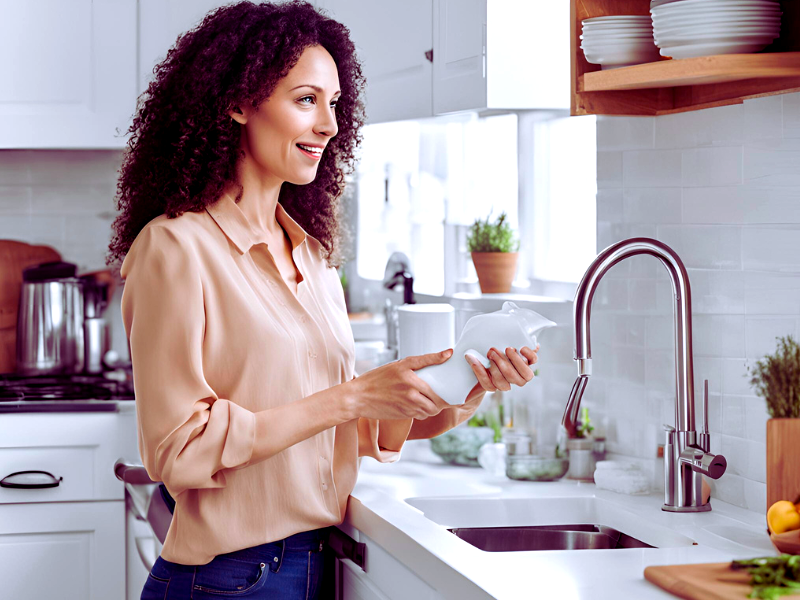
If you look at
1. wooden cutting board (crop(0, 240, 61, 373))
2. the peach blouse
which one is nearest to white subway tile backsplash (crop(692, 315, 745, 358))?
the peach blouse

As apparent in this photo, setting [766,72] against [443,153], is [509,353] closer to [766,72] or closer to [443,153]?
[766,72]

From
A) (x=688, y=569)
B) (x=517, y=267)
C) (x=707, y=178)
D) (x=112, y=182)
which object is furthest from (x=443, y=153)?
(x=688, y=569)

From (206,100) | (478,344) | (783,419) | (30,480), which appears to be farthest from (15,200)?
(783,419)

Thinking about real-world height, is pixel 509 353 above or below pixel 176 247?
below

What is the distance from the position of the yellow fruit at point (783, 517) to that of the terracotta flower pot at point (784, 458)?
4 cm

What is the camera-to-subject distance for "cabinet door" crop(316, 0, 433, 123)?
2.19 m

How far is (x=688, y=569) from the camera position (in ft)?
4.01

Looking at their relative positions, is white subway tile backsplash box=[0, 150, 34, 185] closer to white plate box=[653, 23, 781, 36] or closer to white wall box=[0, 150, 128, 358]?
white wall box=[0, 150, 128, 358]

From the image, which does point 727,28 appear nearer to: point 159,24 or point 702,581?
point 702,581

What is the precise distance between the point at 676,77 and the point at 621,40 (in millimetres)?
191

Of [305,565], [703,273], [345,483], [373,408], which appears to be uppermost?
[703,273]

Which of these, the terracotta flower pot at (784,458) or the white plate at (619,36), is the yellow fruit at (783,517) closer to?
the terracotta flower pot at (784,458)

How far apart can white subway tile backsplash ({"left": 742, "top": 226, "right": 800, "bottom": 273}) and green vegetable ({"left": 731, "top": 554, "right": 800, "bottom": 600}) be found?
0.57 m

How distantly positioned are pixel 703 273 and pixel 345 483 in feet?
2.38
